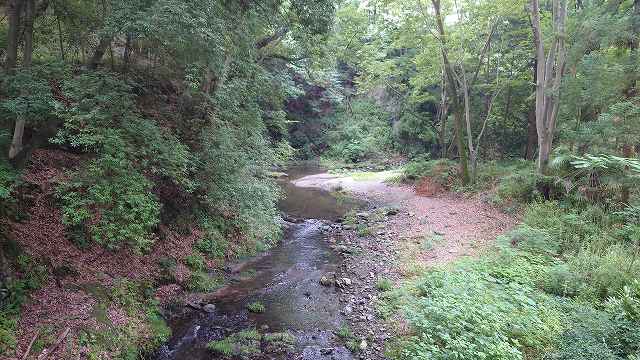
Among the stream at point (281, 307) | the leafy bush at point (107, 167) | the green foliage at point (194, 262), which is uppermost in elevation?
the leafy bush at point (107, 167)

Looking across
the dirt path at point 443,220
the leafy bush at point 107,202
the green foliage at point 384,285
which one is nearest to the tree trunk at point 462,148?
the dirt path at point 443,220

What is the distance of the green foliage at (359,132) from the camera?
36906 mm

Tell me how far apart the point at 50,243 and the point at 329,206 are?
12559mm

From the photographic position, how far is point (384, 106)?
1578 inches

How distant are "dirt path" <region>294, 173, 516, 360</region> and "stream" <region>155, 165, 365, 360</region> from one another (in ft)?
1.46

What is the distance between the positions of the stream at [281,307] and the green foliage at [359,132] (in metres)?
25.1

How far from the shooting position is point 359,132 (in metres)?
39.2

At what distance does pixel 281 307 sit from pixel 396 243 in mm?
4933

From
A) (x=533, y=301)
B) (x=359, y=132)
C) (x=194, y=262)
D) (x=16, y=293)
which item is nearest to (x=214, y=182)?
(x=194, y=262)

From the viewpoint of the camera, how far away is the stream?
6.25 meters

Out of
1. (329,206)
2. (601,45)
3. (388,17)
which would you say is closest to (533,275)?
(601,45)

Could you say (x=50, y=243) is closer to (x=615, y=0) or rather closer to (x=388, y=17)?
(x=388, y=17)

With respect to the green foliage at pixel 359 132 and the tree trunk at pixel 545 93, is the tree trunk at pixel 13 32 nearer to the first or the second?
the tree trunk at pixel 545 93

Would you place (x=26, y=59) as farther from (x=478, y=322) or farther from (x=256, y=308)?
(x=478, y=322)
